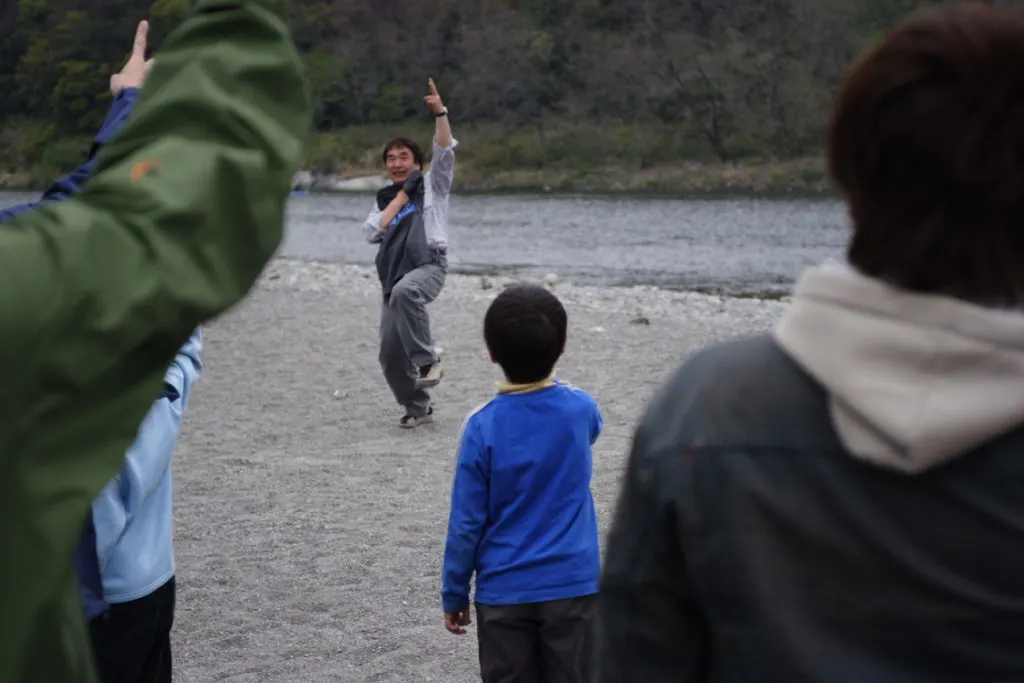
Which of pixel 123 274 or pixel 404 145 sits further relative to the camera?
pixel 404 145

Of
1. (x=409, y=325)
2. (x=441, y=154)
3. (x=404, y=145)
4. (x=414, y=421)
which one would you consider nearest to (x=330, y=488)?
(x=409, y=325)

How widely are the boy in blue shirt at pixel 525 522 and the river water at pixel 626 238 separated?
2069 cm

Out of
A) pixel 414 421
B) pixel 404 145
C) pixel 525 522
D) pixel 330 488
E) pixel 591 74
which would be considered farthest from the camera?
pixel 591 74

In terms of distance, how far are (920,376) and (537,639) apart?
2144mm

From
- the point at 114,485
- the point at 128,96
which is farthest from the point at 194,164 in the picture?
the point at 114,485

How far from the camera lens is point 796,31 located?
67.7 metres

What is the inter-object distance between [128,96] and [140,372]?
2.78 feet

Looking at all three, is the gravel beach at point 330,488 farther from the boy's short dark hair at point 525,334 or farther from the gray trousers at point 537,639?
the boy's short dark hair at point 525,334

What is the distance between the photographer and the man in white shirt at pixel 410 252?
7910 millimetres

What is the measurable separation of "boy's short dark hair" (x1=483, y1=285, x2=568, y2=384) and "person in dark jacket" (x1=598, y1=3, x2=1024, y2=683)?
1843 millimetres

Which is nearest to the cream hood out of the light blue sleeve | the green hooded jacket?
the green hooded jacket

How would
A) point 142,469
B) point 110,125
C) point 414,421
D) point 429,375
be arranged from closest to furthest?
point 110,125 → point 142,469 → point 429,375 → point 414,421

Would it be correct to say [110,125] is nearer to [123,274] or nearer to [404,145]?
[123,274]

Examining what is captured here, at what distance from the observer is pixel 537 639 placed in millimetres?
3260
